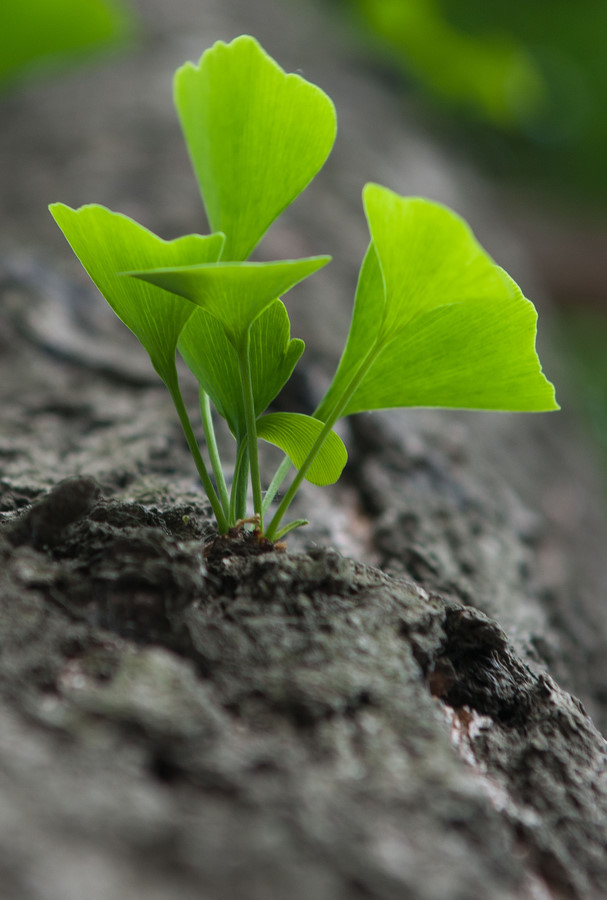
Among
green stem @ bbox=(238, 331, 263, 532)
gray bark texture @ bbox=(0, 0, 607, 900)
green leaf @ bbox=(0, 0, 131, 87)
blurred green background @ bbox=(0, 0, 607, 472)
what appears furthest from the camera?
blurred green background @ bbox=(0, 0, 607, 472)

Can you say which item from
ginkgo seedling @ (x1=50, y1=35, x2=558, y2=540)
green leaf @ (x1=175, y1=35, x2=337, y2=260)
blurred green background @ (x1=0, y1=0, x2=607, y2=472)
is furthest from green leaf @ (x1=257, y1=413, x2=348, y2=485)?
blurred green background @ (x1=0, y1=0, x2=607, y2=472)

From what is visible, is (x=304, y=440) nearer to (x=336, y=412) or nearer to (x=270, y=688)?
(x=336, y=412)

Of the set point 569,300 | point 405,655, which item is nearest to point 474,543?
point 405,655

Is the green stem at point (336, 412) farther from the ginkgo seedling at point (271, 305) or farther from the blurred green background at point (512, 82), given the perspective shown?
the blurred green background at point (512, 82)

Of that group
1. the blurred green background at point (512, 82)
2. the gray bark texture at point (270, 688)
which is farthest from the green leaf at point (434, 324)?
the blurred green background at point (512, 82)

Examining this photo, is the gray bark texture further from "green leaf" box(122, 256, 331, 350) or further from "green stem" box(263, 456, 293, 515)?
"green leaf" box(122, 256, 331, 350)

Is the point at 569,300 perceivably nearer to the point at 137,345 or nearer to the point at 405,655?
the point at 137,345
